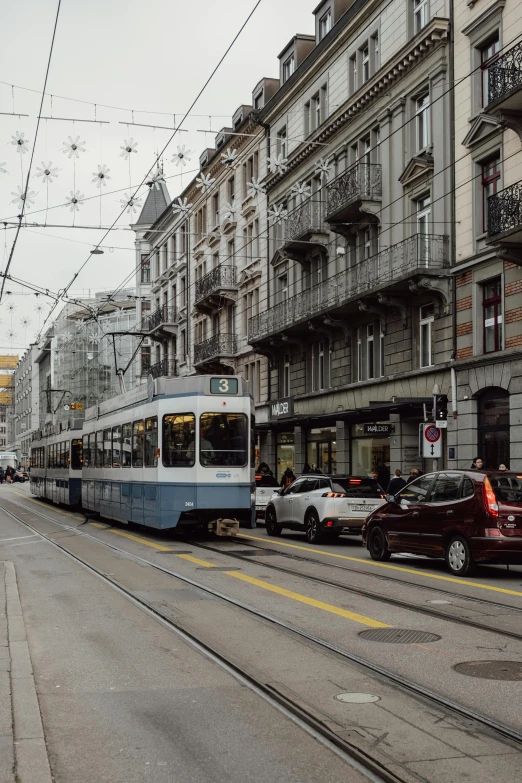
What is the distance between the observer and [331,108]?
113 feet

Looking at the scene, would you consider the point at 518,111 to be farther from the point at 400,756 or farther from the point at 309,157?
the point at 400,756

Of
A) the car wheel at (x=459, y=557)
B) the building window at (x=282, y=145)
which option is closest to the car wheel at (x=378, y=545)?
the car wheel at (x=459, y=557)

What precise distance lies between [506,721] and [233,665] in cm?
244

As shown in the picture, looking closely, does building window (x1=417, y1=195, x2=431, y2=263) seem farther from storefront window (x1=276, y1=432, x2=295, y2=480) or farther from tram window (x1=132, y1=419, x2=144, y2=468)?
storefront window (x1=276, y1=432, x2=295, y2=480)

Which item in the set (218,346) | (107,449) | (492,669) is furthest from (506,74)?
(218,346)

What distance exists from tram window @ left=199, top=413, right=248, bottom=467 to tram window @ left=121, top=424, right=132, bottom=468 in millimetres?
3515

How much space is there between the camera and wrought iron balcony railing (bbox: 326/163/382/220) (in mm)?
30484

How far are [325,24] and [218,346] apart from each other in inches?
634

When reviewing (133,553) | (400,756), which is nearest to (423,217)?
(133,553)

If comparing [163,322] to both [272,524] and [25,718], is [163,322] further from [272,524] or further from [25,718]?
[25,718]

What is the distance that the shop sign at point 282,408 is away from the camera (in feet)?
121

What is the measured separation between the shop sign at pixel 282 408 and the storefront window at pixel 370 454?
408 centimetres

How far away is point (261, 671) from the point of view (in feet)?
24.8

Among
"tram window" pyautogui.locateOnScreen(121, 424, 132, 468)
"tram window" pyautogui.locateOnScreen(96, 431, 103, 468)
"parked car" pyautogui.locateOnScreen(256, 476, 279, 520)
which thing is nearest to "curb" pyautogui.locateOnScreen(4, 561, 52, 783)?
"tram window" pyautogui.locateOnScreen(121, 424, 132, 468)
